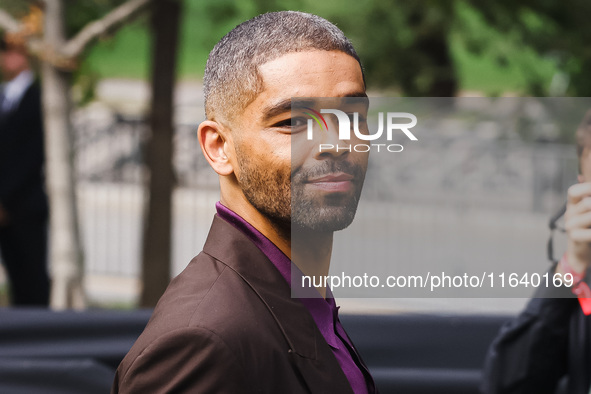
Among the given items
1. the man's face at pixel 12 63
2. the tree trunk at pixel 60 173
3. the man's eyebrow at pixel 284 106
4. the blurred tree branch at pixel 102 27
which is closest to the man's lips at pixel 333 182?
the man's eyebrow at pixel 284 106

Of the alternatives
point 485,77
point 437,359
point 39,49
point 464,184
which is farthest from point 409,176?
point 485,77

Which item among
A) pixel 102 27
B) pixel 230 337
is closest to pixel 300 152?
pixel 230 337

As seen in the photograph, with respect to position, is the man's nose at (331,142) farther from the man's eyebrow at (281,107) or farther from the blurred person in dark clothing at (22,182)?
the blurred person in dark clothing at (22,182)

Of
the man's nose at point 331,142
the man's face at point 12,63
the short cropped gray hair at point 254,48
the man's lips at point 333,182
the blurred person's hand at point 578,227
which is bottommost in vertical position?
the blurred person's hand at point 578,227

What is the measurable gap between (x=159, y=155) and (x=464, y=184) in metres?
4.27

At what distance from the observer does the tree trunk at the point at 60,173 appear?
16.2ft

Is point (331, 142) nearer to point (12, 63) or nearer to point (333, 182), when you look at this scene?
point (333, 182)

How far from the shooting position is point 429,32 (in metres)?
6.10

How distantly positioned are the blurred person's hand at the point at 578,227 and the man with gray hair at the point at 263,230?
47 centimetres

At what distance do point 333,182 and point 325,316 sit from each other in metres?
0.26

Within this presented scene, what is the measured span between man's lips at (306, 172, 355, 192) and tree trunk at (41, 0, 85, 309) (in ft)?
13.5

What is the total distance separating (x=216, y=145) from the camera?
1210 millimetres

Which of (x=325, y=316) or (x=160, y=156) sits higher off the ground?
(x=160, y=156)

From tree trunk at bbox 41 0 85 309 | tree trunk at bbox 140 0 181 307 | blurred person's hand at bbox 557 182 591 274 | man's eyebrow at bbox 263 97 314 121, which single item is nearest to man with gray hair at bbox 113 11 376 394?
man's eyebrow at bbox 263 97 314 121
